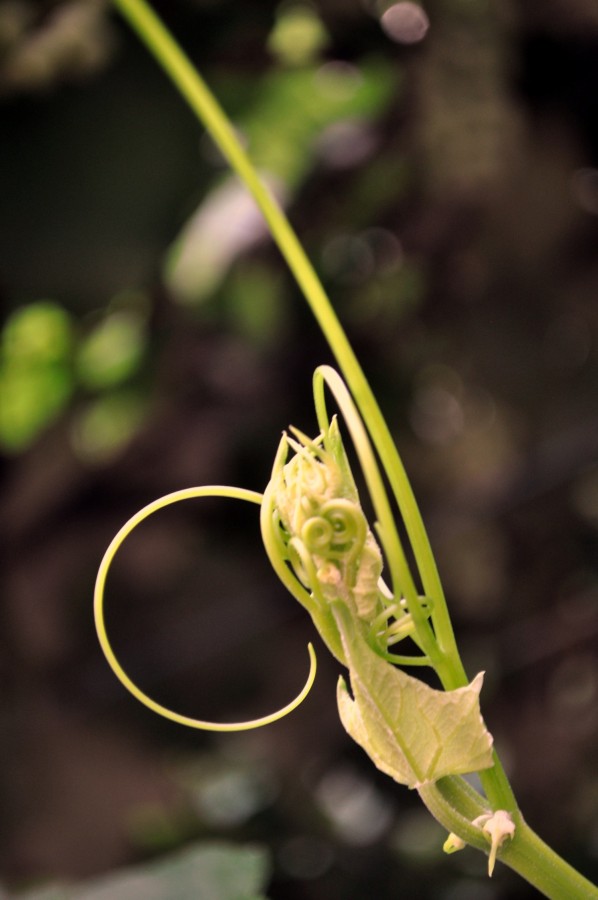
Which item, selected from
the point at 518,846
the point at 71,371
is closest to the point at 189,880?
the point at 518,846

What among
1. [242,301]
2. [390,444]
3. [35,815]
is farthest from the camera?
[35,815]

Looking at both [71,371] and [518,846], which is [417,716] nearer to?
[518,846]

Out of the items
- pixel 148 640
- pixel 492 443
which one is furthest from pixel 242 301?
pixel 148 640

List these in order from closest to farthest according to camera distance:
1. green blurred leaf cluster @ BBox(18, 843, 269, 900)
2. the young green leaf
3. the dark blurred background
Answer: the young green leaf → green blurred leaf cluster @ BBox(18, 843, 269, 900) → the dark blurred background

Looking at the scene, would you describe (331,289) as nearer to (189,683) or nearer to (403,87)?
(403,87)

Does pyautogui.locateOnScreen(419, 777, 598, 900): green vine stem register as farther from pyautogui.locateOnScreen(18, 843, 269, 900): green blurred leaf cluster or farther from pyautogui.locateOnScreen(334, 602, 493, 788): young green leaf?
pyautogui.locateOnScreen(18, 843, 269, 900): green blurred leaf cluster

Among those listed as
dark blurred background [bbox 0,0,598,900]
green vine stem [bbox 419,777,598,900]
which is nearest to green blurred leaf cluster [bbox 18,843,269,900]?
green vine stem [bbox 419,777,598,900]
